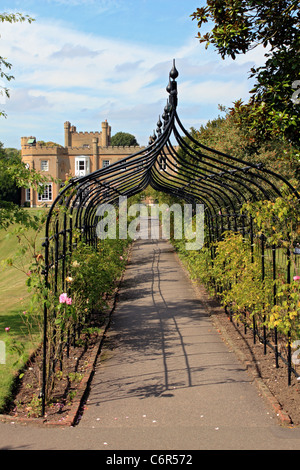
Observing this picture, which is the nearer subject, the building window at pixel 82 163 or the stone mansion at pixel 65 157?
the stone mansion at pixel 65 157

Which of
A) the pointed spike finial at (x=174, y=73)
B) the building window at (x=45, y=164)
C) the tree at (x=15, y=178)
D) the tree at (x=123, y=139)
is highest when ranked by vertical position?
the tree at (x=123, y=139)

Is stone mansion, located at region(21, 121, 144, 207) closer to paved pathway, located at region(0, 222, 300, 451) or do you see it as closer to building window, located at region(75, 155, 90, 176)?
building window, located at region(75, 155, 90, 176)

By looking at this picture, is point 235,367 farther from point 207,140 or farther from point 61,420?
point 207,140

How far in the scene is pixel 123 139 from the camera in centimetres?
7238

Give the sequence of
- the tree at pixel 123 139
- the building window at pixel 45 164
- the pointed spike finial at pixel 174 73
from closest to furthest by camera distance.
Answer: the pointed spike finial at pixel 174 73, the building window at pixel 45 164, the tree at pixel 123 139

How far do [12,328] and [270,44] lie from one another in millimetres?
6727

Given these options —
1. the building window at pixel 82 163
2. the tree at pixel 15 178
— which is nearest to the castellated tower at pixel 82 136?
the building window at pixel 82 163

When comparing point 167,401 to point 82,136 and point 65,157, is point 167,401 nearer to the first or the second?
point 65,157

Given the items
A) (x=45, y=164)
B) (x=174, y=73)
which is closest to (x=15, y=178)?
(x=174, y=73)

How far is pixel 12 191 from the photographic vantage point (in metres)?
45.7

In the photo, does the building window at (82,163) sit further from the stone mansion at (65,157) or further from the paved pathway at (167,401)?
the paved pathway at (167,401)

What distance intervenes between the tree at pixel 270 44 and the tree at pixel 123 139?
65246mm

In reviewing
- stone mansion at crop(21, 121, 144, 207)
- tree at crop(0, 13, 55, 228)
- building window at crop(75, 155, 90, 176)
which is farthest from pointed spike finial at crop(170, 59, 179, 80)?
building window at crop(75, 155, 90, 176)

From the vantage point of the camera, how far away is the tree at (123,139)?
71838 mm
